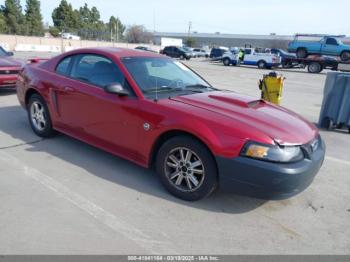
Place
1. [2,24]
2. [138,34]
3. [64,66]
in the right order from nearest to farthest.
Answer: [64,66] < [2,24] < [138,34]

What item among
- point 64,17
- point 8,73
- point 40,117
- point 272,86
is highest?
point 64,17

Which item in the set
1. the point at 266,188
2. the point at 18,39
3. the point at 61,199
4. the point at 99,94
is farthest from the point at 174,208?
the point at 18,39

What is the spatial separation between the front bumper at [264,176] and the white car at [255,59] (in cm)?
2915

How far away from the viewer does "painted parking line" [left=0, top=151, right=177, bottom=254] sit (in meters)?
2.96

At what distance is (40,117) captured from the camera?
5496 mm

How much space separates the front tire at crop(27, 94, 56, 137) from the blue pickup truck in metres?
27.7

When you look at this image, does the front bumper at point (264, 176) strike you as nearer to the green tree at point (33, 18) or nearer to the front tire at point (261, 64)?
the front tire at point (261, 64)

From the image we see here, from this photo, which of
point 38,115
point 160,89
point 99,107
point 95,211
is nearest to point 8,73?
point 38,115

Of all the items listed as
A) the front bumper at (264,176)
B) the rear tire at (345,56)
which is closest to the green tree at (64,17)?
the rear tire at (345,56)

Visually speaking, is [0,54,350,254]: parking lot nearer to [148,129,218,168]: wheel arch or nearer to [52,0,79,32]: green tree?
[148,129,218,168]: wheel arch

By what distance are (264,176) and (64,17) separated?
246ft

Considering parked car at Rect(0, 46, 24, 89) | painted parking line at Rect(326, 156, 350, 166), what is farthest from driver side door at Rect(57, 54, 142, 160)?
parked car at Rect(0, 46, 24, 89)

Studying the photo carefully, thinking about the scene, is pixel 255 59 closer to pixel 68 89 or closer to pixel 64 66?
pixel 64 66

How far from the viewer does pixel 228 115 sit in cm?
358
